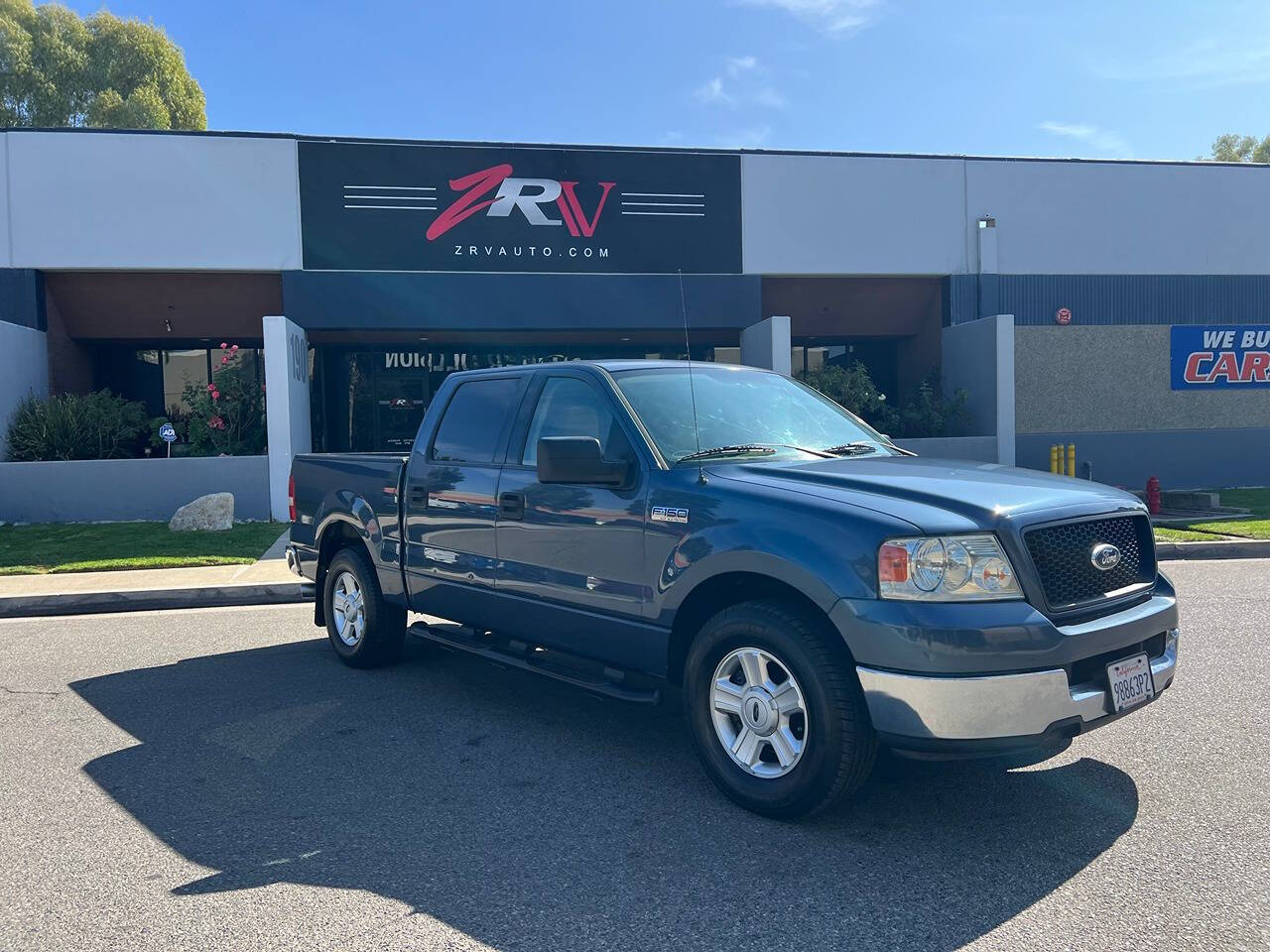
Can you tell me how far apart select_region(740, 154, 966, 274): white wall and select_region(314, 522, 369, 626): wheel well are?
1371cm

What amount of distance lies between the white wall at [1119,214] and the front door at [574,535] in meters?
16.9

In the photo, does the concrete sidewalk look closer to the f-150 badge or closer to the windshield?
the windshield

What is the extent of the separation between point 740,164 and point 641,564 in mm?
16101

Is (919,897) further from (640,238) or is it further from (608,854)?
(640,238)

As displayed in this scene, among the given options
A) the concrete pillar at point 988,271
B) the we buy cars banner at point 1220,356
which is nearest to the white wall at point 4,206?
the concrete pillar at point 988,271

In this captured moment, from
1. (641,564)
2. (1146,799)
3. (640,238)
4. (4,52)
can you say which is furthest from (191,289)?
(4,52)

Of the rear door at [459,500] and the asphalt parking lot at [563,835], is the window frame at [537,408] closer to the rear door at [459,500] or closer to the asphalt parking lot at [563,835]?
the rear door at [459,500]

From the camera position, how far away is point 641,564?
4.58 meters

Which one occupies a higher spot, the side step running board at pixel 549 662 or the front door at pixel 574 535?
the front door at pixel 574 535

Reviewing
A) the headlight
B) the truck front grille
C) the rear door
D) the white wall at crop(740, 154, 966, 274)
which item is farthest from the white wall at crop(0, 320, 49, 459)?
the truck front grille

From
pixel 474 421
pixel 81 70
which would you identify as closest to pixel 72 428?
pixel 474 421

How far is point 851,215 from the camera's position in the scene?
19.6 m

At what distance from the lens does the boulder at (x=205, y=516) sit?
14.3 meters

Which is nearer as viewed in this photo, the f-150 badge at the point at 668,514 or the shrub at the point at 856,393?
the f-150 badge at the point at 668,514
